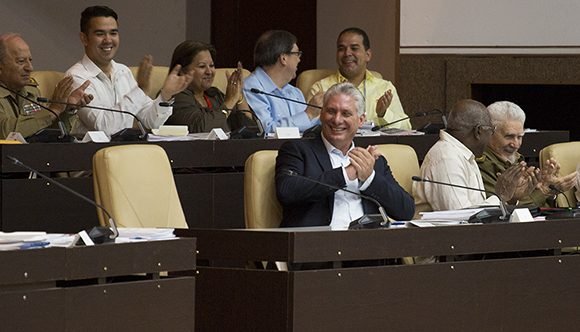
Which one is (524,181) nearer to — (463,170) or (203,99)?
(463,170)

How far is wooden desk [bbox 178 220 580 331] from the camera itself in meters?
4.10

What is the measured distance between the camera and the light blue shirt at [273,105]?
6.97 metres

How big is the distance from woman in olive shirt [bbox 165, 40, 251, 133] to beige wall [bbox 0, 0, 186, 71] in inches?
123

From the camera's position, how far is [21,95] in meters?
6.27

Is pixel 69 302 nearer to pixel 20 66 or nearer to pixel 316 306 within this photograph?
Result: pixel 316 306

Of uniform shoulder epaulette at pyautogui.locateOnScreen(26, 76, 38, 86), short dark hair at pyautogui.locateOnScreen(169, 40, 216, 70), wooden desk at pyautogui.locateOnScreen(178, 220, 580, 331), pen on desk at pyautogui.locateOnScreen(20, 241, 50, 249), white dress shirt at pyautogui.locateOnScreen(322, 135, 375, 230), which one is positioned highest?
short dark hair at pyautogui.locateOnScreen(169, 40, 216, 70)

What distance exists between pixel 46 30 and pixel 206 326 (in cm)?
612

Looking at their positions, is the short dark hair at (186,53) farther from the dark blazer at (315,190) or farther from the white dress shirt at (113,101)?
the dark blazer at (315,190)

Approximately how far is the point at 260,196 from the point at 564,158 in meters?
1.62

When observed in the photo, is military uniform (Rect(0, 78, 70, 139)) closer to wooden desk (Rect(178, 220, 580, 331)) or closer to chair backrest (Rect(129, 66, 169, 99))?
chair backrest (Rect(129, 66, 169, 99))

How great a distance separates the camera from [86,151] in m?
5.62

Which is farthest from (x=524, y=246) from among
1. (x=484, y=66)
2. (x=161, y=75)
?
(x=484, y=66)

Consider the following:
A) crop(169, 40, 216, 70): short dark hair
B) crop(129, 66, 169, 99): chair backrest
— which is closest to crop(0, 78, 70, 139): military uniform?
crop(169, 40, 216, 70): short dark hair

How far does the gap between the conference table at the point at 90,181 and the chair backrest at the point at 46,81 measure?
1342 millimetres
